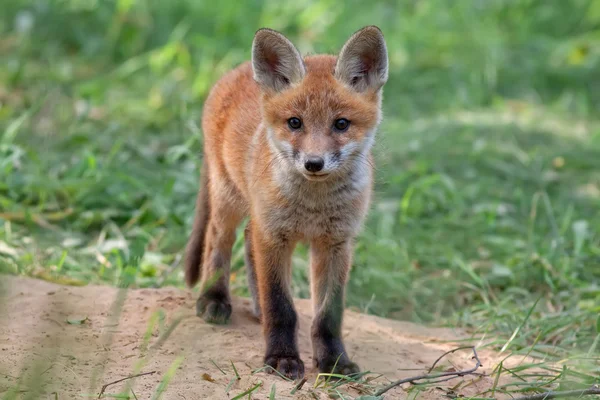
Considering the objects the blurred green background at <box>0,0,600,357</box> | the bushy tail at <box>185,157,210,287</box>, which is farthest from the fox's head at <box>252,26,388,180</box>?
the bushy tail at <box>185,157,210,287</box>

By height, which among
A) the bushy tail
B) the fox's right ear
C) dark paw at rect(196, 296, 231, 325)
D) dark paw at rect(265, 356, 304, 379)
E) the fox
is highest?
the fox's right ear

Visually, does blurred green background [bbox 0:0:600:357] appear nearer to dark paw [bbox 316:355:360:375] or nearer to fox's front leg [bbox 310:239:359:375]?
fox's front leg [bbox 310:239:359:375]

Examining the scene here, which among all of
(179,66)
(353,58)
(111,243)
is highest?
(353,58)

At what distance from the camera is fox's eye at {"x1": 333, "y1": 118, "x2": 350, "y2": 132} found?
4.12m

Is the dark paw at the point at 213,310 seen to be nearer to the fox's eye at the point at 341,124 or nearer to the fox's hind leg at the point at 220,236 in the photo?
the fox's hind leg at the point at 220,236

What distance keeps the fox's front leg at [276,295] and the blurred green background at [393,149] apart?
673 millimetres

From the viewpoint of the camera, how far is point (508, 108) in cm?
947

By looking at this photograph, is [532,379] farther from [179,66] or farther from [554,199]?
[179,66]

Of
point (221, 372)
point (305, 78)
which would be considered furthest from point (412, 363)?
point (305, 78)

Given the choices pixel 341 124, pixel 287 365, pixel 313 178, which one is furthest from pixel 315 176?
pixel 287 365

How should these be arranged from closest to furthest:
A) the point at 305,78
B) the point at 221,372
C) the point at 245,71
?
the point at 221,372 → the point at 305,78 → the point at 245,71

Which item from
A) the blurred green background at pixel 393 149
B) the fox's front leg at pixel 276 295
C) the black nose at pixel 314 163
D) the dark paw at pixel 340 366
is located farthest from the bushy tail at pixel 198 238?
the black nose at pixel 314 163

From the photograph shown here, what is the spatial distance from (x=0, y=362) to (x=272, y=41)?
1988 mm

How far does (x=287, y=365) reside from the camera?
416 centimetres
